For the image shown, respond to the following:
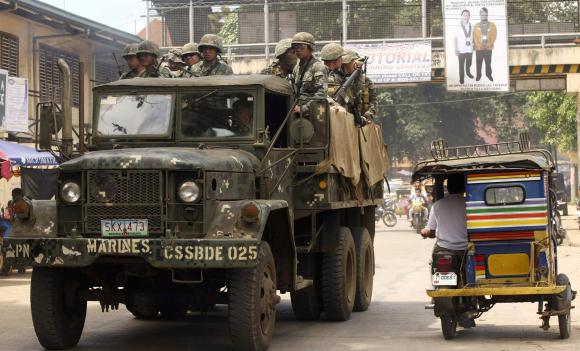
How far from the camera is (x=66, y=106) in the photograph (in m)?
10.3

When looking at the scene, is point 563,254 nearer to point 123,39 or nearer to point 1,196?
point 1,196

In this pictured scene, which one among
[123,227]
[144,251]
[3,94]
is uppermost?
[3,94]

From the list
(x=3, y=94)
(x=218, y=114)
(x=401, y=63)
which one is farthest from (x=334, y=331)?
(x=401, y=63)

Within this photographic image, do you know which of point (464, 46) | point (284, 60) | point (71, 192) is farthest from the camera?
point (464, 46)

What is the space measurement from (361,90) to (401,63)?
22.2 meters

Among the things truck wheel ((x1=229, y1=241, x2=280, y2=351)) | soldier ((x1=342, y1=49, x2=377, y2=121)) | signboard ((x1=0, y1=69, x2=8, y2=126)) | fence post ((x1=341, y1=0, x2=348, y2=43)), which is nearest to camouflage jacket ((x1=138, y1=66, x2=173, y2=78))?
soldier ((x1=342, y1=49, x2=377, y2=121))

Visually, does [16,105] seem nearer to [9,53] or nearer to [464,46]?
[9,53]

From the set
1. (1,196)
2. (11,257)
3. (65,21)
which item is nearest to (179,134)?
(11,257)

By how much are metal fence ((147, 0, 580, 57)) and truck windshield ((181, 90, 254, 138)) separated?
27.7 m

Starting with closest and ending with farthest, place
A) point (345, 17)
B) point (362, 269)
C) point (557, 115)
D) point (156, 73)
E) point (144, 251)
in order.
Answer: point (144, 251) < point (156, 73) < point (362, 269) < point (345, 17) < point (557, 115)

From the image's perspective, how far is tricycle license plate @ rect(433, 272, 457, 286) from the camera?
11.2 meters

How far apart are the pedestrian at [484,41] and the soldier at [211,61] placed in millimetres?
23392

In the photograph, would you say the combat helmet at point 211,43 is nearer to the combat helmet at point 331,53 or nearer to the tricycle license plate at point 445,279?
the combat helmet at point 331,53

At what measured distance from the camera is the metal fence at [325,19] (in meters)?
40.3
